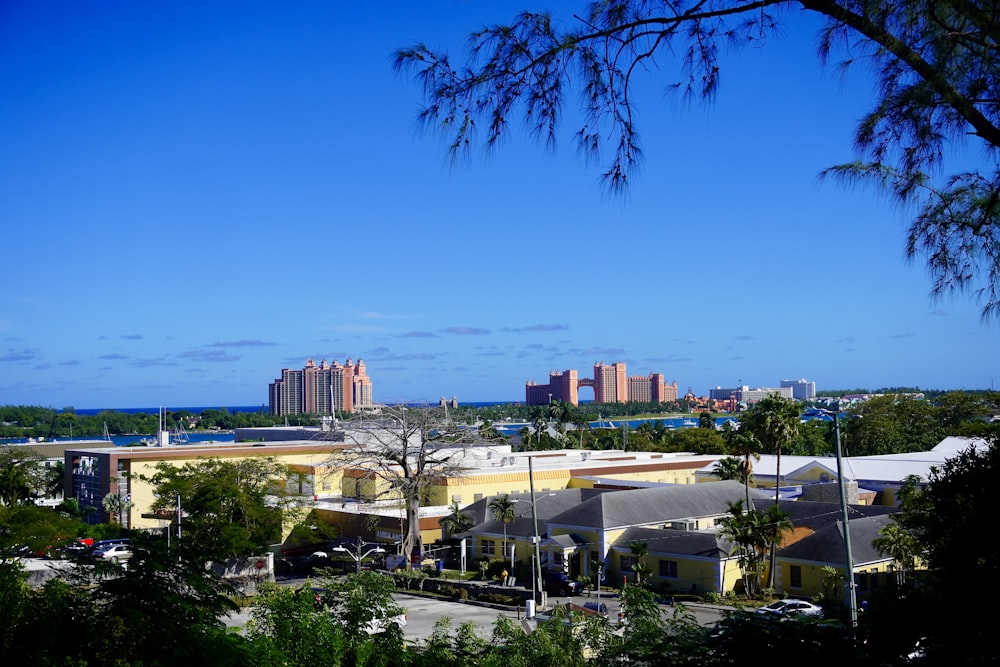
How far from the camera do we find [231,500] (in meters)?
34.5

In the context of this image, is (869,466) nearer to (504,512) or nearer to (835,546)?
(835,546)

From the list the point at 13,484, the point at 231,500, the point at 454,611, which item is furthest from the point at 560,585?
the point at 13,484

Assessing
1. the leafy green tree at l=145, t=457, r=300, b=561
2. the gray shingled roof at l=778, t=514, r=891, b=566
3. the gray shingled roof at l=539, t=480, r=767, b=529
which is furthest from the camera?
the gray shingled roof at l=539, t=480, r=767, b=529

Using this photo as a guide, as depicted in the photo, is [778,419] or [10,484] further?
[10,484]

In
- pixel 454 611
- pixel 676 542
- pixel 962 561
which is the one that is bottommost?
pixel 454 611

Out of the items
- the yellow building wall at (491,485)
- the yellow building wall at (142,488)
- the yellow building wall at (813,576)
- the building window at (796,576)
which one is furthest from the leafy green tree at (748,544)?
the yellow building wall at (142,488)

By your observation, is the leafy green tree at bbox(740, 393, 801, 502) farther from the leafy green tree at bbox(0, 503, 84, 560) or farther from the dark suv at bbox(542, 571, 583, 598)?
the leafy green tree at bbox(0, 503, 84, 560)

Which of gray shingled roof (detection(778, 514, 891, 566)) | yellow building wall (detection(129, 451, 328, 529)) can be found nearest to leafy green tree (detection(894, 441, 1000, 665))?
gray shingled roof (detection(778, 514, 891, 566))

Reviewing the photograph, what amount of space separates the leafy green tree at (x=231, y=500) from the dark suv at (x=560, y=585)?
36.1ft

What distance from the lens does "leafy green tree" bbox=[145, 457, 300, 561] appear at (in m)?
33.2

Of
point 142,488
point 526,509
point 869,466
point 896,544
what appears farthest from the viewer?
point 869,466

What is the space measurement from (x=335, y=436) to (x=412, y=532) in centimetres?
1989

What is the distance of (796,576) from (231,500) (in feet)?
69.0

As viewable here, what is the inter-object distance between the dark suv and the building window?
7.28 m
